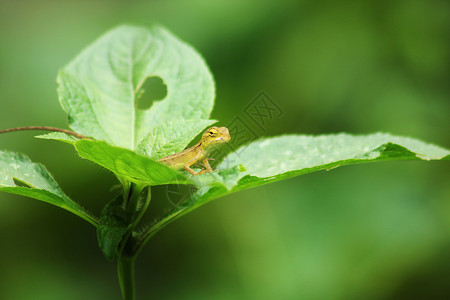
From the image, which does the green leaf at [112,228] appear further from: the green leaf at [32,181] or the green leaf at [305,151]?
the green leaf at [305,151]

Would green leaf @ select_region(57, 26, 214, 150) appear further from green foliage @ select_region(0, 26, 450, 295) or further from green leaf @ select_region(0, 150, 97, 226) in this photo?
green leaf @ select_region(0, 150, 97, 226)

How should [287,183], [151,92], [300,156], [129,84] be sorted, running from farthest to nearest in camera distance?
[151,92]
[287,183]
[129,84]
[300,156]

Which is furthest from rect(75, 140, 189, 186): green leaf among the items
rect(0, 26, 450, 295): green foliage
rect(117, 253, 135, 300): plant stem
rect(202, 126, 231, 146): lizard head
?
rect(202, 126, 231, 146): lizard head

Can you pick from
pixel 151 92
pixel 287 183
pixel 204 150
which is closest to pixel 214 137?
pixel 204 150

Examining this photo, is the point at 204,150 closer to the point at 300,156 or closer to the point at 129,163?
the point at 300,156

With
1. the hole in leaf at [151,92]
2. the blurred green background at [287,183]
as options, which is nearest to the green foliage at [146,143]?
the blurred green background at [287,183]

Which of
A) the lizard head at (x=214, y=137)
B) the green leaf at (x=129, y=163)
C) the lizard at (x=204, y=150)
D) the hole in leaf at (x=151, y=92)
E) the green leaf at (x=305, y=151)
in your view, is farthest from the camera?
the hole in leaf at (x=151, y=92)

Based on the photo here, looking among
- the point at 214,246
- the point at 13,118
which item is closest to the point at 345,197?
the point at 214,246
